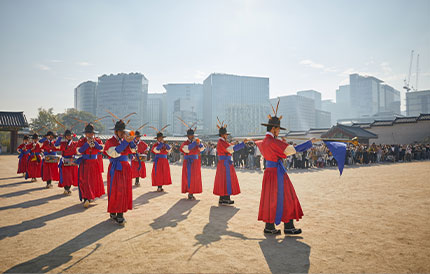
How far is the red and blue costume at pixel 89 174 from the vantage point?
7.16 meters

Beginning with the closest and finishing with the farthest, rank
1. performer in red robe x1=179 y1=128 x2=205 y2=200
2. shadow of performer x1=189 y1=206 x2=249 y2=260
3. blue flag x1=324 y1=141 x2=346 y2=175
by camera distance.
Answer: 1. shadow of performer x1=189 y1=206 x2=249 y2=260
2. blue flag x1=324 y1=141 x2=346 y2=175
3. performer in red robe x1=179 y1=128 x2=205 y2=200

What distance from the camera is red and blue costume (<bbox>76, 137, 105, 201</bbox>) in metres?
7.16

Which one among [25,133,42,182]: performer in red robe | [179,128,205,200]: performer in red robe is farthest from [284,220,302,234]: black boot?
[25,133,42,182]: performer in red robe

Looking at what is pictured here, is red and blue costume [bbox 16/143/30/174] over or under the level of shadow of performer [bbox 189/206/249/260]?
over

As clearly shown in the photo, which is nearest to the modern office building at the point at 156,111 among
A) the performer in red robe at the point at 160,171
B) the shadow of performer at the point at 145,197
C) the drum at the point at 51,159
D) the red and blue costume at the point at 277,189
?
the drum at the point at 51,159

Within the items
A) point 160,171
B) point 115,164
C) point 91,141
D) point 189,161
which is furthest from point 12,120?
point 115,164

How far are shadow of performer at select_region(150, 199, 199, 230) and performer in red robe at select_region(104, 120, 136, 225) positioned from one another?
806mm

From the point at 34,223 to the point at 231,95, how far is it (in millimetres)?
120932

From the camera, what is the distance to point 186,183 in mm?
8508

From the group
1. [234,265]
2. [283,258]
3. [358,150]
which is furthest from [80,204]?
[358,150]

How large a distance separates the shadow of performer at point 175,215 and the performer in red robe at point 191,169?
1.56 feet

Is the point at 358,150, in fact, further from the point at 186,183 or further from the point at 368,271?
the point at 368,271

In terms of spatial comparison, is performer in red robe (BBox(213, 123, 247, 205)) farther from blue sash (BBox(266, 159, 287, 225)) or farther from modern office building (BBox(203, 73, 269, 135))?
modern office building (BBox(203, 73, 269, 135))

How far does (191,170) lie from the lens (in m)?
8.44
